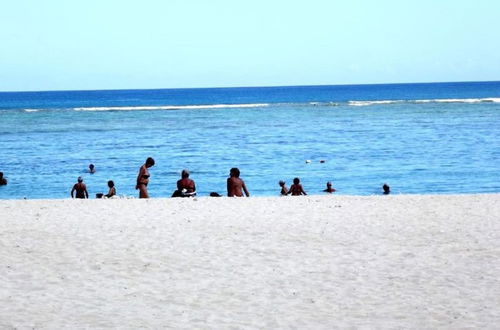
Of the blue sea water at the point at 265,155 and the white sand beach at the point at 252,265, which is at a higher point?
the white sand beach at the point at 252,265

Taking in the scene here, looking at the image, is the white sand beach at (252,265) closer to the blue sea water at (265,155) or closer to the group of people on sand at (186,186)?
the group of people on sand at (186,186)

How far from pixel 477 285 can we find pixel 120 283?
4.43 m

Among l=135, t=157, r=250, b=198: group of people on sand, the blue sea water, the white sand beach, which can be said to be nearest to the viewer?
the white sand beach

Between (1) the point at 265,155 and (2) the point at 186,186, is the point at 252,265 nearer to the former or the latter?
(2) the point at 186,186

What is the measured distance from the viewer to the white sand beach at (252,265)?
8.38 m

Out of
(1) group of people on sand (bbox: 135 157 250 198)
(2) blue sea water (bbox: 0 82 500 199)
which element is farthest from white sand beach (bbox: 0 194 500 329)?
(2) blue sea water (bbox: 0 82 500 199)

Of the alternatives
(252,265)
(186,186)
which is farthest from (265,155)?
(252,265)

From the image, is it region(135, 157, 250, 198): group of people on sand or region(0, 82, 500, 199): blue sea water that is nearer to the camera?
region(135, 157, 250, 198): group of people on sand

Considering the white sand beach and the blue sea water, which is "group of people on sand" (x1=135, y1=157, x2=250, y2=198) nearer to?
the white sand beach

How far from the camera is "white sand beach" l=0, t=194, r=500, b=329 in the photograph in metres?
8.38

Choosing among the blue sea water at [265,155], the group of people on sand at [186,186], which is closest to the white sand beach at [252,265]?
the group of people on sand at [186,186]

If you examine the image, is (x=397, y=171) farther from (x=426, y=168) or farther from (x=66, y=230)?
(x=66, y=230)

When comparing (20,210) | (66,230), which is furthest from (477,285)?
(20,210)

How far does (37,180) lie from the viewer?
2858cm
